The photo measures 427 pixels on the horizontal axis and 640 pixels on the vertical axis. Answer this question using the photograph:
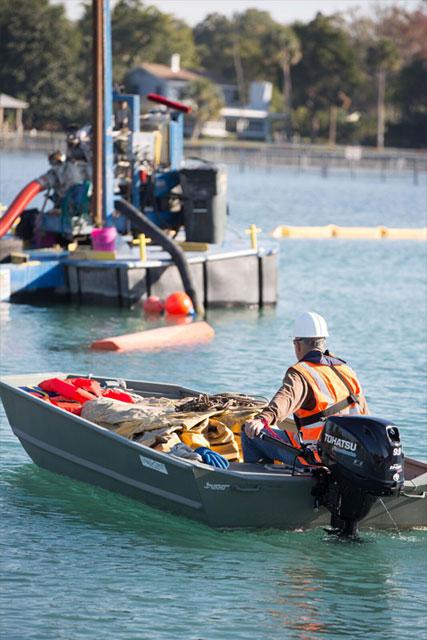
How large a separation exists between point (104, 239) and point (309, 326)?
14.7 meters

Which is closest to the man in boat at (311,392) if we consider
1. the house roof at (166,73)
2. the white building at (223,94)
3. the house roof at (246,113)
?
the white building at (223,94)

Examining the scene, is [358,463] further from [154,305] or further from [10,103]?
[10,103]

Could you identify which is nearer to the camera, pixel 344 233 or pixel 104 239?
pixel 104 239

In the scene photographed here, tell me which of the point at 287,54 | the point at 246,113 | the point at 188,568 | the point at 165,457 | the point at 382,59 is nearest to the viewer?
the point at 188,568

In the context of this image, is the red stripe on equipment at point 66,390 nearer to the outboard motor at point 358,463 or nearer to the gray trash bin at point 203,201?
the outboard motor at point 358,463

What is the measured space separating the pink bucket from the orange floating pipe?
8.95 ft

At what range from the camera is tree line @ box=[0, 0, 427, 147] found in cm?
11888

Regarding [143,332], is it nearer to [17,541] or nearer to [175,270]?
[175,270]

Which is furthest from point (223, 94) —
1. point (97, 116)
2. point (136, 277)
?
point (136, 277)

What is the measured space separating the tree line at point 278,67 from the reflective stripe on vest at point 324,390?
10734cm

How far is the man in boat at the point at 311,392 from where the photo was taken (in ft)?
35.9

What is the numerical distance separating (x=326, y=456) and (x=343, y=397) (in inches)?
21.8

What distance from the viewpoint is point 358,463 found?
1048cm

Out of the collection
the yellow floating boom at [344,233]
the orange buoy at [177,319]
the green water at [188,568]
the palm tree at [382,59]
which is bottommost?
the yellow floating boom at [344,233]
